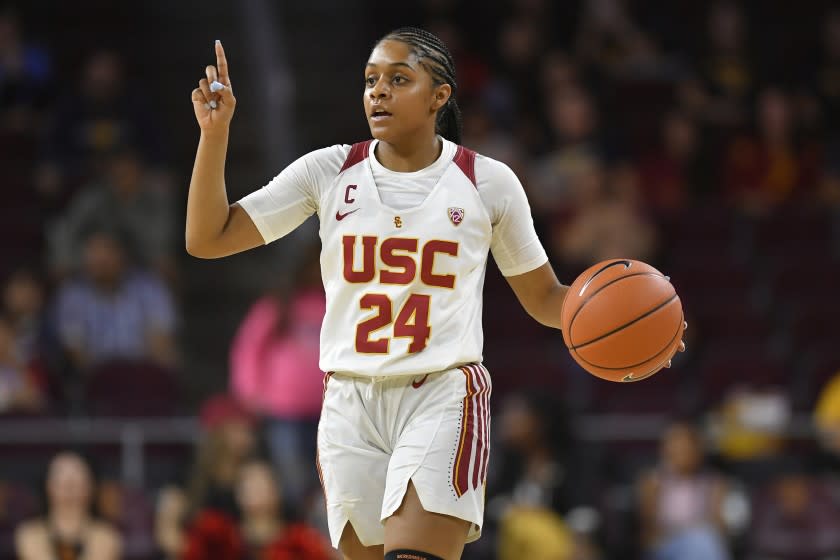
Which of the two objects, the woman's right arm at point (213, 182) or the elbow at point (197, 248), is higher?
the woman's right arm at point (213, 182)

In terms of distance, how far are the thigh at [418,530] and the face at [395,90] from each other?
1.07 metres

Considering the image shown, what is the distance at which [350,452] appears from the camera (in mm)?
4238

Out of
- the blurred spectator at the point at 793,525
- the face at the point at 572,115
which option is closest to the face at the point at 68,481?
the blurred spectator at the point at 793,525

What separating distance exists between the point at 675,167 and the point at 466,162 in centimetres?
791

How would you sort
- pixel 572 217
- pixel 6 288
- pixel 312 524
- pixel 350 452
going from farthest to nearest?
1. pixel 572 217
2. pixel 6 288
3. pixel 312 524
4. pixel 350 452

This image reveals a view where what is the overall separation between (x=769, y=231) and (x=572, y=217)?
168 centimetres

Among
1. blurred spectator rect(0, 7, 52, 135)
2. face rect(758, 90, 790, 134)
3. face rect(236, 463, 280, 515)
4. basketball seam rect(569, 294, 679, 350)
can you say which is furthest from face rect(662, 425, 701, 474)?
blurred spectator rect(0, 7, 52, 135)

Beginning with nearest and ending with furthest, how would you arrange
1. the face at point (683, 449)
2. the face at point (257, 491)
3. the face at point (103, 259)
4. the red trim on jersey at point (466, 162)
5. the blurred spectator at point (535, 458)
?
the red trim on jersey at point (466, 162), the face at point (257, 491), the blurred spectator at point (535, 458), the face at point (683, 449), the face at point (103, 259)

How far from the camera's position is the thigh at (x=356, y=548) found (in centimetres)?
433

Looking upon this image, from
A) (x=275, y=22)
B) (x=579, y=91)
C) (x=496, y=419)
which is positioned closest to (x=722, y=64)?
(x=579, y=91)

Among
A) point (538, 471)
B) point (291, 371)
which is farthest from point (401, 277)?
point (538, 471)

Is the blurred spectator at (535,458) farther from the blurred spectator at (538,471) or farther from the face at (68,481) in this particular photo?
the face at (68,481)

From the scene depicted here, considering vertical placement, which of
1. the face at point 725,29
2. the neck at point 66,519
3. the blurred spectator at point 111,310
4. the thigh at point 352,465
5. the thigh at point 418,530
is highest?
the face at point 725,29

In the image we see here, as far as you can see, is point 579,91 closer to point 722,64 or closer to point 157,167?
point 722,64
